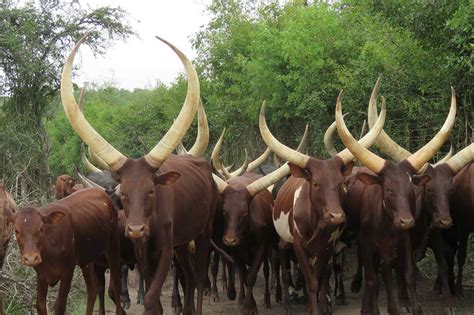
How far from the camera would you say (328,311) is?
8836 millimetres

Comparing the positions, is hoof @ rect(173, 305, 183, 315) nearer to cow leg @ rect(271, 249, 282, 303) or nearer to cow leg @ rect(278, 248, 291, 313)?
cow leg @ rect(278, 248, 291, 313)

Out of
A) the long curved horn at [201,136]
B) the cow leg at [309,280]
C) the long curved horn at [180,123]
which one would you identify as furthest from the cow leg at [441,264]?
the long curved horn at [180,123]

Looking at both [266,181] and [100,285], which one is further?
[266,181]

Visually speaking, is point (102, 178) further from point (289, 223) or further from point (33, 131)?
point (33, 131)

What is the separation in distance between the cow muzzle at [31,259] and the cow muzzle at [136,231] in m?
1.01

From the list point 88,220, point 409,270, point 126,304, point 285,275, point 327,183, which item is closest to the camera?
point 327,183

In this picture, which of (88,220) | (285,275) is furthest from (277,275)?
(88,220)

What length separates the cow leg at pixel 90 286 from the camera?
7926 mm

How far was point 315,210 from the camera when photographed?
7520 millimetres

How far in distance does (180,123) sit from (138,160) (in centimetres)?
53

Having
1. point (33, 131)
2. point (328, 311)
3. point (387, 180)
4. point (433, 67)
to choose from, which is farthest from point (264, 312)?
point (33, 131)

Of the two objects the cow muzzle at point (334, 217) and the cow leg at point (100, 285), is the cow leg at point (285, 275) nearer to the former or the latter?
the cow leg at point (100, 285)

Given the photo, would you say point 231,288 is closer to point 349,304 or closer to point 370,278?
point 349,304

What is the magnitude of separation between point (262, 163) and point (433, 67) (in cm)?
390
